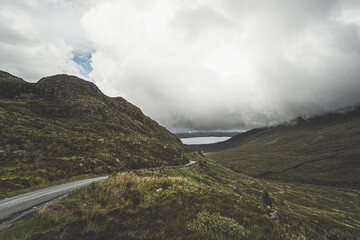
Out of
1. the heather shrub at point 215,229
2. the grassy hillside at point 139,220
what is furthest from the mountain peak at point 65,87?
the heather shrub at point 215,229

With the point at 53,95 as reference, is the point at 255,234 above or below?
below

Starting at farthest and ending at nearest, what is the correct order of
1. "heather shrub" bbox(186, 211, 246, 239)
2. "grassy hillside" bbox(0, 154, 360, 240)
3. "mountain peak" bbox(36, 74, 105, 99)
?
"mountain peak" bbox(36, 74, 105, 99)
"heather shrub" bbox(186, 211, 246, 239)
"grassy hillside" bbox(0, 154, 360, 240)

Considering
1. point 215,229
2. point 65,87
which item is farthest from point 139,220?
point 65,87

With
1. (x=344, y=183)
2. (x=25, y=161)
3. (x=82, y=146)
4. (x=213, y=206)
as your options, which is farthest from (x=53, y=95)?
(x=344, y=183)

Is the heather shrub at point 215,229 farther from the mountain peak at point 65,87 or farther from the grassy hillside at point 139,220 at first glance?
the mountain peak at point 65,87

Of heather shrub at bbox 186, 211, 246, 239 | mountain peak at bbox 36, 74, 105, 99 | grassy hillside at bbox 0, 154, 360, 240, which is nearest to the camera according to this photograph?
grassy hillside at bbox 0, 154, 360, 240

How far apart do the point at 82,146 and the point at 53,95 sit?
116367mm

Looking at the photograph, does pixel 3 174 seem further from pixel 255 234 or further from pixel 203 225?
pixel 255 234

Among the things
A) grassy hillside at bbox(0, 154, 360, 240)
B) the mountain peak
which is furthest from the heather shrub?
the mountain peak

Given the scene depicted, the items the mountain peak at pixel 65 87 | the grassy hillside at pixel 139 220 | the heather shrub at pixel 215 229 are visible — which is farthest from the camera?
the mountain peak at pixel 65 87

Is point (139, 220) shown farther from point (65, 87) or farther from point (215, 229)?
point (65, 87)

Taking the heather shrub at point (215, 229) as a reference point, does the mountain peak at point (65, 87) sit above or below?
above

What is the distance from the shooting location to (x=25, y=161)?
89.4 ft

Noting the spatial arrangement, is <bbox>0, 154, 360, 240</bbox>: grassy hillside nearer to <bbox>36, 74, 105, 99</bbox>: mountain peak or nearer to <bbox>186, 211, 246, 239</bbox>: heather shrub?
<bbox>186, 211, 246, 239</bbox>: heather shrub
